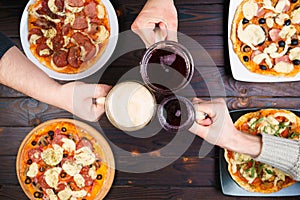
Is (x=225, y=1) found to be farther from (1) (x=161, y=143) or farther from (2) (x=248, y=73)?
(1) (x=161, y=143)

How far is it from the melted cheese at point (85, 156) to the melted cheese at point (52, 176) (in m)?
0.07

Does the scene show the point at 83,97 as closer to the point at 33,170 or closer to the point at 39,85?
the point at 39,85

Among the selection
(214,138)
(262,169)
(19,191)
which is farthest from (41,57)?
(262,169)

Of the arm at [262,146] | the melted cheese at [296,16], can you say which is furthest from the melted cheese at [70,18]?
the melted cheese at [296,16]

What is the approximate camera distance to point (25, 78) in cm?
120

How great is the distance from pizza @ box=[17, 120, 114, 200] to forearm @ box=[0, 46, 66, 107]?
24 centimetres

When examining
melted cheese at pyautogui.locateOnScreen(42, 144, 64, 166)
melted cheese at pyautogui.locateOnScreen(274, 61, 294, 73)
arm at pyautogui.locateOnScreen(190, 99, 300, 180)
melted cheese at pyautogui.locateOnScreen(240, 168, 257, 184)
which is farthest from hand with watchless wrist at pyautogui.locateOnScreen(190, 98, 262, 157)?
melted cheese at pyautogui.locateOnScreen(42, 144, 64, 166)

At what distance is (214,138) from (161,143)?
26 cm

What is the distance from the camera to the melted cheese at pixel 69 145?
142 centimetres

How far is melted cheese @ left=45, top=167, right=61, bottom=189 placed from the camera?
56.3 inches

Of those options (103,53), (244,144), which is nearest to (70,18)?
(103,53)

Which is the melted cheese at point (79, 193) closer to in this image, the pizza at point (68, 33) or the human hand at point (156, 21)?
the pizza at point (68, 33)

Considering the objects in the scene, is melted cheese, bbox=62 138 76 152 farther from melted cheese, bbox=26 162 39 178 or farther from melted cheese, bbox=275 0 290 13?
melted cheese, bbox=275 0 290 13

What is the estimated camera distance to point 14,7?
1.47 m
